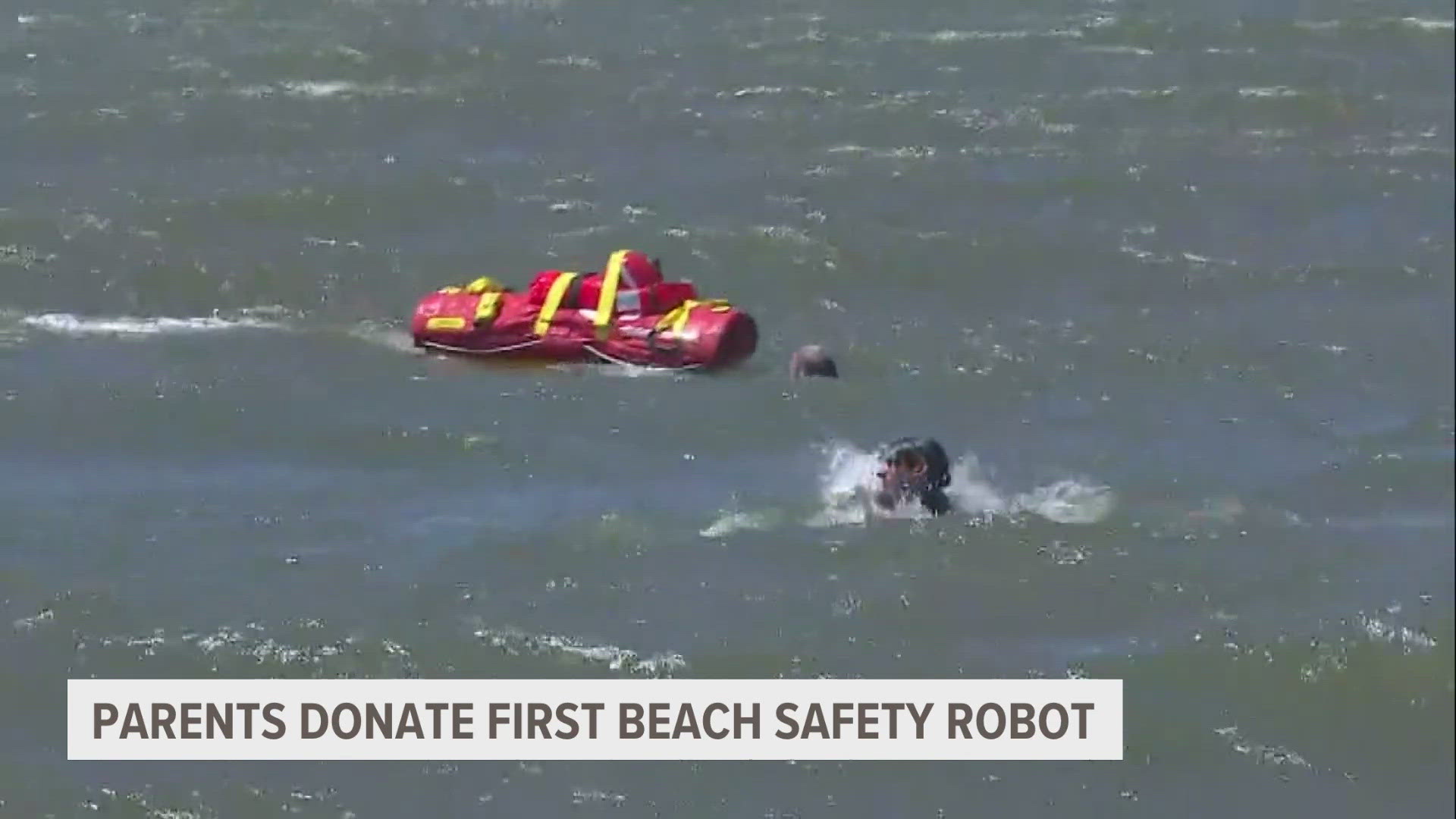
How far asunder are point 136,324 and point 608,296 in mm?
6026

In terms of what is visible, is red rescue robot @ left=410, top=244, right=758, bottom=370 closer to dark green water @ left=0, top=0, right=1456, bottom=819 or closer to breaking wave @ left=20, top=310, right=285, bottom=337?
dark green water @ left=0, top=0, right=1456, bottom=819

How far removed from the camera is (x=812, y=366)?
88.4ft

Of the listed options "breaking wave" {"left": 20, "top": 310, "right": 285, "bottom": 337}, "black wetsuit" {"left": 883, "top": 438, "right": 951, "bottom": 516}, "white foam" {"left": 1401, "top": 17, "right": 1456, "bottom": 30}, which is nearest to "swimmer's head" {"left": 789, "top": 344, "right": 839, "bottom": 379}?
"black wetsuit" {"left": 883, "top": 438, "right": 951, "bottom": 516}

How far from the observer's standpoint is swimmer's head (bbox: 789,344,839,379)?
26906 mm

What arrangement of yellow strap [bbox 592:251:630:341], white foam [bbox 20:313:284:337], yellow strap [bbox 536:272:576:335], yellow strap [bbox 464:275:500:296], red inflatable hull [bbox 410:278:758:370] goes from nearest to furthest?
1. red inflatable hull [bbox 410:278:758:370]
2. yellow strap [bbox 592:251:630:341]
3. yellow strap [bbox 536:272:576:335]
4. yellow strap [bbox 464:275:500:296]
5. white foam [bbox 20:313:284:337]

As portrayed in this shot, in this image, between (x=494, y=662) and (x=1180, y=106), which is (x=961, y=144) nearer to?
(x=1180, y=106)

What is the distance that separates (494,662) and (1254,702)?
5.48 m

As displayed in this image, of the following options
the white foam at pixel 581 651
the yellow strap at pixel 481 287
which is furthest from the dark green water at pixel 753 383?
the yellow strap at pixel 481 287

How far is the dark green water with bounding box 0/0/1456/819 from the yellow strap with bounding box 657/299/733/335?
835mm

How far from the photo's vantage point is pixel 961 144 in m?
37.4

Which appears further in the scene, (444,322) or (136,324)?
(136,324)

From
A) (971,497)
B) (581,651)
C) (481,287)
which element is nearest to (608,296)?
(481,287)
